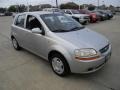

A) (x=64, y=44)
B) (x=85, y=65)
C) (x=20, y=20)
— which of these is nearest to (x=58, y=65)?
(x=64, y=44)

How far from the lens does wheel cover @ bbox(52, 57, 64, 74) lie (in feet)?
11.6

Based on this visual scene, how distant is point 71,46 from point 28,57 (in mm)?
2352

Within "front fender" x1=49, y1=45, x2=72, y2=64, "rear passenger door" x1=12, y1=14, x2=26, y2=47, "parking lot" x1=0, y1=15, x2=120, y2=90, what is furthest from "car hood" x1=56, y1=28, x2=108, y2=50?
"rear passenger door" x1=12, y1=14, x2=26, y2=47

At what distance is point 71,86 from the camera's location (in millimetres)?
3240

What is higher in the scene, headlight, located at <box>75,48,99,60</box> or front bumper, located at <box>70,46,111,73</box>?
headlight, located at <box>75,48,99,60</box>

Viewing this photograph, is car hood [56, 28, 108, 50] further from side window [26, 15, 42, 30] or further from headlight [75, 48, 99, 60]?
side window [26, 15, 42, 30]

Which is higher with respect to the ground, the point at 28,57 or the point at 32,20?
the point at 32,20

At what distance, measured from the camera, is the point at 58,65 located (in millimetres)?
3615

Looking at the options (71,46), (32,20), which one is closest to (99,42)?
(71,46)

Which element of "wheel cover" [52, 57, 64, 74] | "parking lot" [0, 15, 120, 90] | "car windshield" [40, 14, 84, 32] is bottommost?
"parking lot" [0, 15, 120, 90]

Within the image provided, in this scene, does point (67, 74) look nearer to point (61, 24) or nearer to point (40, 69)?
point (40, 69)

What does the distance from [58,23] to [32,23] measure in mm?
851

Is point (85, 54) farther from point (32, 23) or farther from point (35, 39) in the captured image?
point (32, 23)

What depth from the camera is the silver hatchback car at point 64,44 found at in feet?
10.3
